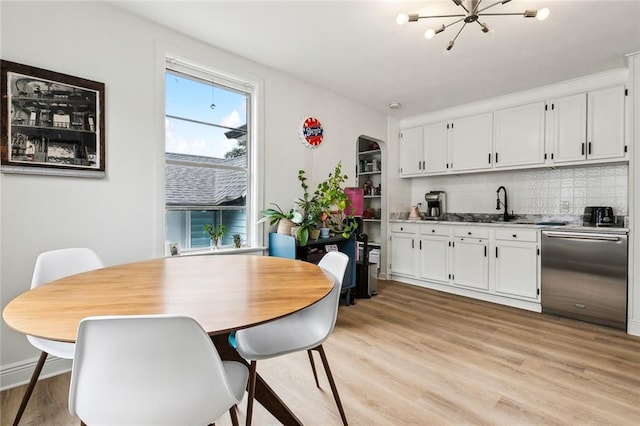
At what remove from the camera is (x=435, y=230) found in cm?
416

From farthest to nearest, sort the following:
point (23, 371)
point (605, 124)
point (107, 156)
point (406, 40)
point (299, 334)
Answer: point (605, 124) < point (406, 40) < point (107, 156) < point (23, 371) < point (299, 334)

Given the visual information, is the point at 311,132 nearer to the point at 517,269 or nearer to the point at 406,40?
the point at 406,40

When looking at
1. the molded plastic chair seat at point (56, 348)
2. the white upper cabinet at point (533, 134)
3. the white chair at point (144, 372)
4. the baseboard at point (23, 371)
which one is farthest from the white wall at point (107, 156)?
the white upper cabinet at point (533, 134)

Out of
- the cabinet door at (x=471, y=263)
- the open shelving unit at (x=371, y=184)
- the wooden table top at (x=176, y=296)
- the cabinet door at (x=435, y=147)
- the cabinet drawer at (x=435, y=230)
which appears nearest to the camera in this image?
the wooden table top at (x=176, y=296)

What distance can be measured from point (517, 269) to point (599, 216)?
0.95 metres

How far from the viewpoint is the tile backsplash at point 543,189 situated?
3371 mm

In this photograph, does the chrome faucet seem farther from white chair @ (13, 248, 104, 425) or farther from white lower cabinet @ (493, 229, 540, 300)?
white chair @ (13, 248, 104, 425)

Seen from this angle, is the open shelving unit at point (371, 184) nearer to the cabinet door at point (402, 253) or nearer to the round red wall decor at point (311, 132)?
the cabinet door at point (402, 253)

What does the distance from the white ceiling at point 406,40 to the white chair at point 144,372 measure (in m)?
2.25

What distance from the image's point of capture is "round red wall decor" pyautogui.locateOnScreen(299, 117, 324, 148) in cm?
351

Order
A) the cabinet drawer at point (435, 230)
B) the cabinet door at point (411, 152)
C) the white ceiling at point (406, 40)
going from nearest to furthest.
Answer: the white ceiling at point (406, 40)
the cabinet drawer at point (435, 230)
the cabinet door at point (411, 152)

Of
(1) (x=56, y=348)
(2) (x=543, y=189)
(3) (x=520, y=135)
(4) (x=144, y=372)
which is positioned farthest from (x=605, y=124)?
(1) (x=56, y=348)

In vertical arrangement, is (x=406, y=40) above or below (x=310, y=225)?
above

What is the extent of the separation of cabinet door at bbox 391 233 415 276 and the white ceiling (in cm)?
207
